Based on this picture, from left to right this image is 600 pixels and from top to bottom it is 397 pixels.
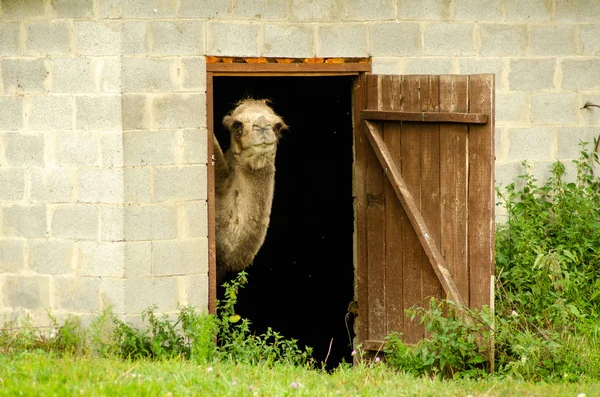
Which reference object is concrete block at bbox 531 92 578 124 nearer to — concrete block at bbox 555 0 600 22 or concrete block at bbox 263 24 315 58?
concrete block at bbox 555 0 600 22

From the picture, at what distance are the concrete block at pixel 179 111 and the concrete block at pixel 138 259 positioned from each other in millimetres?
962

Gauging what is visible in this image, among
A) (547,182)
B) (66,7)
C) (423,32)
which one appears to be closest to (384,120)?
(423,32)

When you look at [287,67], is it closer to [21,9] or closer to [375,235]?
[375,235]

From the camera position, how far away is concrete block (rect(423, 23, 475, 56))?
874 centimetres

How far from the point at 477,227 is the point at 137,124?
2.79 meters

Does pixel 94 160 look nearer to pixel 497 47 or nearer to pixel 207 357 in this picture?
pixel 207 357

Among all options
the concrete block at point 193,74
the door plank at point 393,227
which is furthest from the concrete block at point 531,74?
the concrete block at point 193,74

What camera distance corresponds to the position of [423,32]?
8711 mm

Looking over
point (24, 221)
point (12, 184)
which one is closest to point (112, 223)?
point (24, 221)

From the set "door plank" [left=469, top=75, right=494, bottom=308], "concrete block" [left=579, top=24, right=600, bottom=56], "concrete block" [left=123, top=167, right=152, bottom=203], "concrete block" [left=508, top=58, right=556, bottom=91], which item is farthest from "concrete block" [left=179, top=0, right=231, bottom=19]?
"concrete block" [left=579, top=24, right=600, bottom=56]

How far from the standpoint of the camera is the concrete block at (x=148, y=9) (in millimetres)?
7629

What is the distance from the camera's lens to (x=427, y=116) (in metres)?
7.81

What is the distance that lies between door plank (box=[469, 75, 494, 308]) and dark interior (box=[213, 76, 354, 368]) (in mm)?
4529

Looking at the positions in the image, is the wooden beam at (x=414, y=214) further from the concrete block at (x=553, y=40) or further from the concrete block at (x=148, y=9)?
the concrete block at (x=553, y=40)
